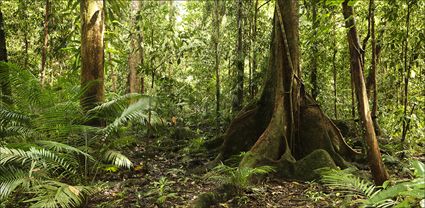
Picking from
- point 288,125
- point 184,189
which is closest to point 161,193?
point 184,189

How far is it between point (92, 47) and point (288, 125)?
12.2 feet

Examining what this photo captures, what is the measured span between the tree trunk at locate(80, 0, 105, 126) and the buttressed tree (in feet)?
8.60

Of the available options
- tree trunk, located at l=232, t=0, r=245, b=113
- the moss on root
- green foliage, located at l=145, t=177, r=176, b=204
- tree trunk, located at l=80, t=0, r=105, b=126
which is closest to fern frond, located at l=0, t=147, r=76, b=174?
green foliage, located at l=145, t=177, r=176, b=204

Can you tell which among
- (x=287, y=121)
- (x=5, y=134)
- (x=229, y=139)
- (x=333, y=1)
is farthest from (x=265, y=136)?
(x=5, y=134)

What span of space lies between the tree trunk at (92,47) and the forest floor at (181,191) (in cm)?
147

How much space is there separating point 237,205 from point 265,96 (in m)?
3.00

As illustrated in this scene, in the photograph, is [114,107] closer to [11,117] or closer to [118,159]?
[118,159]

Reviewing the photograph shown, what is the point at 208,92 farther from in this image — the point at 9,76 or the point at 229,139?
the point at 9,76

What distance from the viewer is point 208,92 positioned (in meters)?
15.2

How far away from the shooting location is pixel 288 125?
6.54 metres

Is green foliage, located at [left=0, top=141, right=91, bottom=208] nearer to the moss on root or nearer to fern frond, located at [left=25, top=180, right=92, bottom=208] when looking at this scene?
fern frond, located at [left=25, top=180, right=92, bottom=208]

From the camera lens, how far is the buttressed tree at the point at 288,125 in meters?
6.02

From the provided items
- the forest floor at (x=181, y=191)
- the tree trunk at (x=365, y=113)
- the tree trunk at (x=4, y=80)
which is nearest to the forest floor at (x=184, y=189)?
the forest floor at (x=181, y=191)

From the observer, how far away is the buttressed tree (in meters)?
6.02
